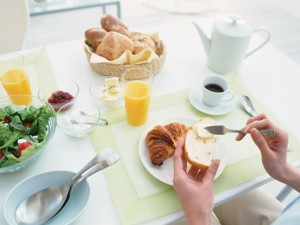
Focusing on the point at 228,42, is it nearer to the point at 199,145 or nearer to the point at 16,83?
the point at 199,145

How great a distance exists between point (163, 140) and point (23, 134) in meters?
0.37

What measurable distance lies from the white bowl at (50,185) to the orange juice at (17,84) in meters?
0.31

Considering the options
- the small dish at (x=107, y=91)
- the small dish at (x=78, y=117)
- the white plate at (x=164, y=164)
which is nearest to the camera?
the white plate at (x=164, y=164)

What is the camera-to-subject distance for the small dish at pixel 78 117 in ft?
2.62

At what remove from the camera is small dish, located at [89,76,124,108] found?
2.96 feet

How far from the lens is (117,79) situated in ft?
3.10

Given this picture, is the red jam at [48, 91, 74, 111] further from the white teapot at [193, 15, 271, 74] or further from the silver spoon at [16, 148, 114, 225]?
the white teapot at [193, 15, 271, 74]

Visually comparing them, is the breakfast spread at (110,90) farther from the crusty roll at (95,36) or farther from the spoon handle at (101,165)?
the spoon handle at (101,165)

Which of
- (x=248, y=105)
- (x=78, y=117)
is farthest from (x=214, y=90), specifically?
(x=78, y=117)

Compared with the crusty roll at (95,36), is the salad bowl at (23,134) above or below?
below

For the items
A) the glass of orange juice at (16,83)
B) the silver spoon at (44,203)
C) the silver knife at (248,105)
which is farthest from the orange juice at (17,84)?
the silver knife at (248,105)

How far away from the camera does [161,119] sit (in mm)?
864

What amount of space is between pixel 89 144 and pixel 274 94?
686 mm

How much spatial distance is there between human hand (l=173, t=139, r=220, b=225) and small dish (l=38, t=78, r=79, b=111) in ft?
1.44
